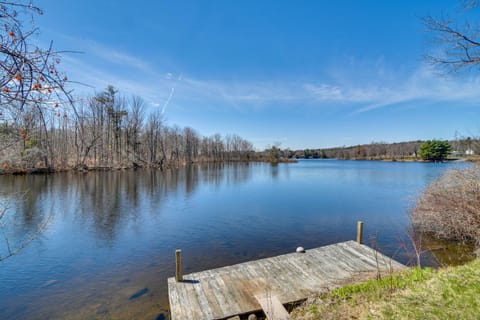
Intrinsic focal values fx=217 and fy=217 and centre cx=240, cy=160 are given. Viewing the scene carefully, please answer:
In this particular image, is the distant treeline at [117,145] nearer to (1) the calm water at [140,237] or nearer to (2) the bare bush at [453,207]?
(1) the calm water at [140,237]

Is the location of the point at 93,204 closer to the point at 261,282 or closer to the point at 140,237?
the point at 140,237

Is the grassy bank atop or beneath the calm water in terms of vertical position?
atop

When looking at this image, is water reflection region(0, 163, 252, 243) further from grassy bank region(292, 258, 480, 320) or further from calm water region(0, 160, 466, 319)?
grassy bank region(292, 258, 480, 320)

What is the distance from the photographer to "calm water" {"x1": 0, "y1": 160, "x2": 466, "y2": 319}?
5340 millimetres

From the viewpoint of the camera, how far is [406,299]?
3.24 m

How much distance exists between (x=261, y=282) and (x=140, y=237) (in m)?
6.22

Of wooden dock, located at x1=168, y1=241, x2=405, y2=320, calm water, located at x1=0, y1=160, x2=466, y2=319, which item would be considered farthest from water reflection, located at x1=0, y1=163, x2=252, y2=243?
wooden dock, located at x1=168, y1=241, x2=405, y2=320

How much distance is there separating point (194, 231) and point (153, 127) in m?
43.3

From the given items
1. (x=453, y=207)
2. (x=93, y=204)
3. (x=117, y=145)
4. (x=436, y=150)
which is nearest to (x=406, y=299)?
(x=453, y=207)

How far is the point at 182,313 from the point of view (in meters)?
4.04

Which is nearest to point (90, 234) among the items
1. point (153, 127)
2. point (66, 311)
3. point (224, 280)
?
point (66, 311)

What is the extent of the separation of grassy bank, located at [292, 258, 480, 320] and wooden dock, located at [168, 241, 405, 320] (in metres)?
0.42

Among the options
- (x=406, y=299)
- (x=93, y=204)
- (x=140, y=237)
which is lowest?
(x=140, y=237)

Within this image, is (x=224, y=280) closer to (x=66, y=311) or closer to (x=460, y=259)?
(x=66, y=311)
